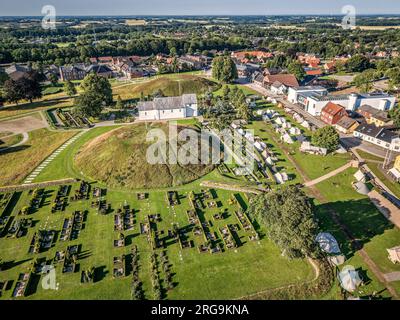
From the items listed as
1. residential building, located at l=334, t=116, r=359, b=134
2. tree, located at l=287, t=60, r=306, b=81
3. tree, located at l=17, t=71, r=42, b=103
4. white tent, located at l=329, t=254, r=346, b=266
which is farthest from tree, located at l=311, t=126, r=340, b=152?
tree, located at l=17, t=71, r=42, b=103

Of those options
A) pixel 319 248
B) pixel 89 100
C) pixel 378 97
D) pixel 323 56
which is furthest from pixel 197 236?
pixel 323 56

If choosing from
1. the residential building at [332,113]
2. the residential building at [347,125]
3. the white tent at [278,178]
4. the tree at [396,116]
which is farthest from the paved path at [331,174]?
the tree at [396,116]

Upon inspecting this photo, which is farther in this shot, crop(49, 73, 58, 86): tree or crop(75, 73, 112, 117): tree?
crop(49, 73, 58, 86): tree

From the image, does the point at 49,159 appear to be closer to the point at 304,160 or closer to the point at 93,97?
the point at 93,97

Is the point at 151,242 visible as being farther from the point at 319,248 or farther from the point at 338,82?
the point at 338,82

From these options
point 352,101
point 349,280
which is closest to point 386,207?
point 349,280

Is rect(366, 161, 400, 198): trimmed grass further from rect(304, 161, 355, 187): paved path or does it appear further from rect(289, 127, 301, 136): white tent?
rect(289, 127, 301, 136): white tent
